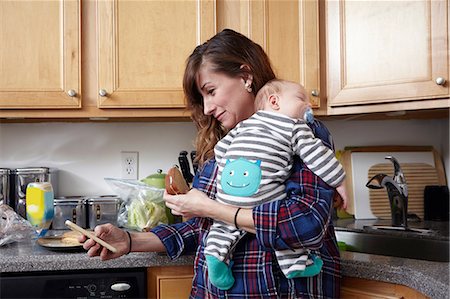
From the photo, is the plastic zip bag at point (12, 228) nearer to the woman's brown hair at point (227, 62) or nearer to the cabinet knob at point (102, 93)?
the cabinet knob at point (102, 93)

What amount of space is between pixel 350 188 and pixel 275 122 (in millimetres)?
1037

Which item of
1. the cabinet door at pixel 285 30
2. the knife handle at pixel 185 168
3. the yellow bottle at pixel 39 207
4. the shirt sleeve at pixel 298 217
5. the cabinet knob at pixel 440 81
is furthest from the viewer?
the knife handle at pixel 185 168

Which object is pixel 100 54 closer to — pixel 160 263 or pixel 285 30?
pixel 285 30

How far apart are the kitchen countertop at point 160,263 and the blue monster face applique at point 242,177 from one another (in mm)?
419

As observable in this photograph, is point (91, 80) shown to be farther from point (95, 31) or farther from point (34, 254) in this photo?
point (34, 254)

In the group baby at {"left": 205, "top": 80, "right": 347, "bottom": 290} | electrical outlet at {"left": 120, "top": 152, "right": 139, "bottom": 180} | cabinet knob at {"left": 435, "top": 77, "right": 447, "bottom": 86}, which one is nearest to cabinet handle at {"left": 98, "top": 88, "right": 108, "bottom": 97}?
electrical outlet at {"left": 120, "top": 152, "right": 139, "bottom": 180}

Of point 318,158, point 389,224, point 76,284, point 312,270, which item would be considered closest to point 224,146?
point 318,158

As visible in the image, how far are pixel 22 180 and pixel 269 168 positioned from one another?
46.5 inches

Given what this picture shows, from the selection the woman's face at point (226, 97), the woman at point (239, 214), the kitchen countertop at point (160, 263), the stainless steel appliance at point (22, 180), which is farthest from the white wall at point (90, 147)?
the woman's face at point (226, 97)

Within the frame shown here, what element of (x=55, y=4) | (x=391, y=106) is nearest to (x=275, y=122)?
(x=391, y=106)

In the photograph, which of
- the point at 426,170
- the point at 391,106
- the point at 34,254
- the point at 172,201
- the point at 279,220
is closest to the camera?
the point at 279,220

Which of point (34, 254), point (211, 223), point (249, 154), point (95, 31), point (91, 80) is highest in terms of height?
point (95, 31)

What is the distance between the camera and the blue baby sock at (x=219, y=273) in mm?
1284

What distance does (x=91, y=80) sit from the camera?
192cm
